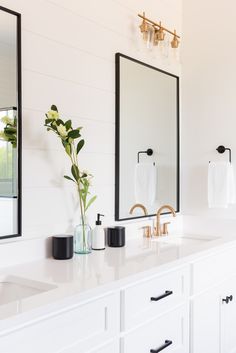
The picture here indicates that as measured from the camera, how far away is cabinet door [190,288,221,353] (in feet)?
6.91

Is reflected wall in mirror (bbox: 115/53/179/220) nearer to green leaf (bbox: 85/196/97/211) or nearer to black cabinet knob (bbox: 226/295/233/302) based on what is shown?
green leaf (bbox: 85/196/97/211)

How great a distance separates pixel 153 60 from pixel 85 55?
71 centimetres

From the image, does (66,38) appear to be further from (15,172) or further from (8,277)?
(8,277)

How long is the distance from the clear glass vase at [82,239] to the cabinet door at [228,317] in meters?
0.92

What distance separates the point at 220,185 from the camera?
2.76 metres

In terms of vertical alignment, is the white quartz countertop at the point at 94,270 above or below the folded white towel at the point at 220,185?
below

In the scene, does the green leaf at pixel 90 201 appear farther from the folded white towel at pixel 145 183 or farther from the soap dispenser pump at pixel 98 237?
the folded white towel at pixel 145 183

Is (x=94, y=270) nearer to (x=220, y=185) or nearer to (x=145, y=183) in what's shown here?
(x=145, y=183)

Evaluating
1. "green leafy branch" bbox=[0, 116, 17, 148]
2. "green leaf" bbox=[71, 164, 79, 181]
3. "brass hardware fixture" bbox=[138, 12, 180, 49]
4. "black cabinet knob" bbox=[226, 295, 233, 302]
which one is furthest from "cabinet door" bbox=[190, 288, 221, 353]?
"brass hardware fixture" bbox=[138, 12, 180, 49]

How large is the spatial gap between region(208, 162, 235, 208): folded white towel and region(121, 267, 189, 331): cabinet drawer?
856 mm

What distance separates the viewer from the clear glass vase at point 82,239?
2037 millimetres

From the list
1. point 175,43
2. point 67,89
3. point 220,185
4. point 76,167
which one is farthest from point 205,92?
point 76,167

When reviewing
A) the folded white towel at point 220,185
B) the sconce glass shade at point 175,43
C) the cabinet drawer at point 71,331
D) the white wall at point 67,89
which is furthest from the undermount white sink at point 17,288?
the sconce glass shade at point 175,43

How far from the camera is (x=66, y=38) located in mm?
2127
